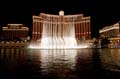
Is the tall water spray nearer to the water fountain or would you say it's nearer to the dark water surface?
the water fountain

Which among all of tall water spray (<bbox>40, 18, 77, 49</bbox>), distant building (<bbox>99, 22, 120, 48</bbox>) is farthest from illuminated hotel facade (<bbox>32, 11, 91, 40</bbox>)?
distant building (<bbox>99, 22, 120, 48</bbox>)

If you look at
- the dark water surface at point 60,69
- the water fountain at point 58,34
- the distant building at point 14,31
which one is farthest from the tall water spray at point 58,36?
the dark water surface at point 60,69

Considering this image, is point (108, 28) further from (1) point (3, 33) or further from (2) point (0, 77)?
(2) point (0, 77)

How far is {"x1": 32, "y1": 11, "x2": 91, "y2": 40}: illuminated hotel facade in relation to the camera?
113 metres

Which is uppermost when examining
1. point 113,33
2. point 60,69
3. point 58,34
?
point 113,33

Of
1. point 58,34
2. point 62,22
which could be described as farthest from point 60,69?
point 62,22

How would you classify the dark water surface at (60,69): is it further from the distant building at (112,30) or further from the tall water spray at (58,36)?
the distant building at (112,30)

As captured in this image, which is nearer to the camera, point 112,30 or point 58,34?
point 58,34

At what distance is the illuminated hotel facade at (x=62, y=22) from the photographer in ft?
372

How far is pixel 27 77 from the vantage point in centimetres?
1138

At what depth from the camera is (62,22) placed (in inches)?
4530

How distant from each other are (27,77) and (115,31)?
147399 millimetres

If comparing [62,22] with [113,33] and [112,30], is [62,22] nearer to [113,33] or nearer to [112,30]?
[113,33]

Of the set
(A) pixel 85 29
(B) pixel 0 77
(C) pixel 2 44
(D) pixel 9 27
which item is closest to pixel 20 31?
(D) pixel 9 27
